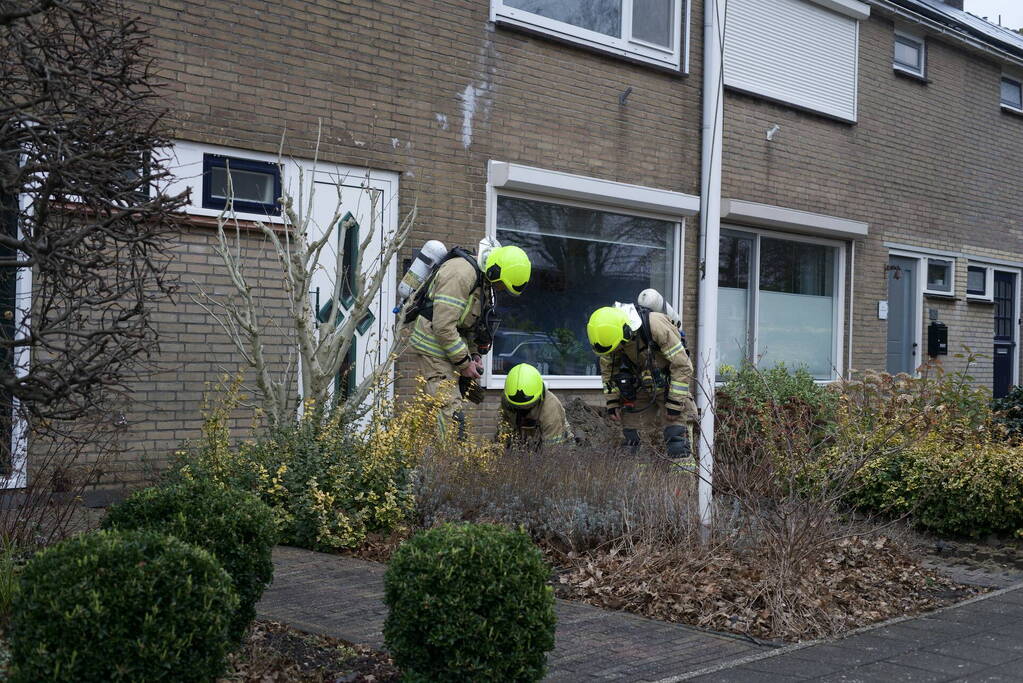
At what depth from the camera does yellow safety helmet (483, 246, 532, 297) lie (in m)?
9.12

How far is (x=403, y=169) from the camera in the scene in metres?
10.2

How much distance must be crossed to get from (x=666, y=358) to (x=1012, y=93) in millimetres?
11946

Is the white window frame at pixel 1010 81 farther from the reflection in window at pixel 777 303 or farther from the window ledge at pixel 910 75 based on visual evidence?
the reflection in window at pixel 777 303

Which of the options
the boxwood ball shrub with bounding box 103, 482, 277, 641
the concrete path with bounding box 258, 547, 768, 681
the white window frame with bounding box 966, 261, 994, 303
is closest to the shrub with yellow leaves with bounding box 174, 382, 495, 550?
the concrete path with bounding box 258, 547, 768, 681

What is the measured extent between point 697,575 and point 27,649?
3731 mm

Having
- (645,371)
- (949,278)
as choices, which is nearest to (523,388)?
(645,371)

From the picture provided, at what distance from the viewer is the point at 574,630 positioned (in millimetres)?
5656

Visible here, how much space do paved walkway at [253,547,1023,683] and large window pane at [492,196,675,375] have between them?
5.28 meters

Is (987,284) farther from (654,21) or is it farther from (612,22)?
(612,22)

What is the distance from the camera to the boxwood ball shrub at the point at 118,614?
357cm

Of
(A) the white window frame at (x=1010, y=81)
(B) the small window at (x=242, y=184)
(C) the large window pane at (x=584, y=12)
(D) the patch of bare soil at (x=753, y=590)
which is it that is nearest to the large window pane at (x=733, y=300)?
(C) the large window pane at (x=584, y=12)

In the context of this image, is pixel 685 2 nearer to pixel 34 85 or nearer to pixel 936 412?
pixel 936 412

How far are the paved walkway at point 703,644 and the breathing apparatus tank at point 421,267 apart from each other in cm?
327

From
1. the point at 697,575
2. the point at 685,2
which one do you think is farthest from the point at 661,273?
the point at 697,575
